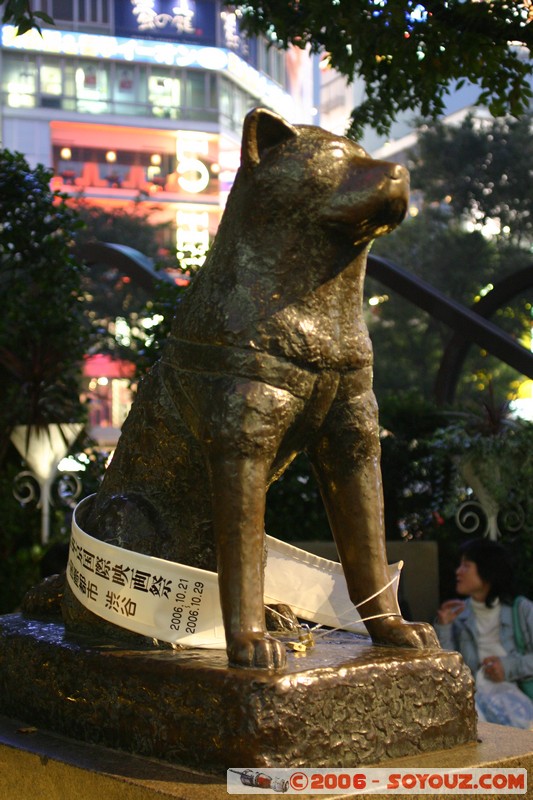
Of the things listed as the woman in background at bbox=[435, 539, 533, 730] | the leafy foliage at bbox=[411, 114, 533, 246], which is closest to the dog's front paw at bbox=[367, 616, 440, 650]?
the woman in background at bbox=[435, 539, 533, 730]

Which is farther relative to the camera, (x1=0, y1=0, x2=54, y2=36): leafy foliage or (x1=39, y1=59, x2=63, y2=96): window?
(x1=39, y1=59, x2=63, y2=96): window

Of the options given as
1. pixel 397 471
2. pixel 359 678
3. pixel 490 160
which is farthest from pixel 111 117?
pixel 359 678

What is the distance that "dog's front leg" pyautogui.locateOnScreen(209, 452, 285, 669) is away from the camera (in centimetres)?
197

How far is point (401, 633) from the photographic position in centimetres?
224

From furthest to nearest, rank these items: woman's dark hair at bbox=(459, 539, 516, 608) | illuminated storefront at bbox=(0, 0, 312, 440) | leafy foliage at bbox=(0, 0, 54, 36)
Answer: illuminated storefront at bbox=(0, 0, 312, 440)
woman's dark hair at bbox=(459, 539, 516, 608)
leafy foliage at bbox=(0, 0, 54, 36)

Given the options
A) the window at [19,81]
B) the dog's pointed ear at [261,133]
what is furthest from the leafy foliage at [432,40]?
the window at [19,81]

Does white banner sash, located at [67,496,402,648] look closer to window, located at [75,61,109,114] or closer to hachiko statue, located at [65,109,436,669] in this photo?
hachiko statue, located at [65,109,436,669]

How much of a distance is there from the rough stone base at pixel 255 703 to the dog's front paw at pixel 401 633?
0.12ft

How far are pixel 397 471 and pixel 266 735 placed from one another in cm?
589

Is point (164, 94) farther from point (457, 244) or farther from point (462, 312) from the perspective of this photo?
point (462, 312)

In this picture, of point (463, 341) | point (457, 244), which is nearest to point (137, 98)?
point (457, 244)

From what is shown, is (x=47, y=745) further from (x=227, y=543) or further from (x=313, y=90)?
(x=313, y=90)

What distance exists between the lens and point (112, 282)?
2284 centimetres

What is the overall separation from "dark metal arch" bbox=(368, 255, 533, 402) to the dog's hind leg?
505cm
